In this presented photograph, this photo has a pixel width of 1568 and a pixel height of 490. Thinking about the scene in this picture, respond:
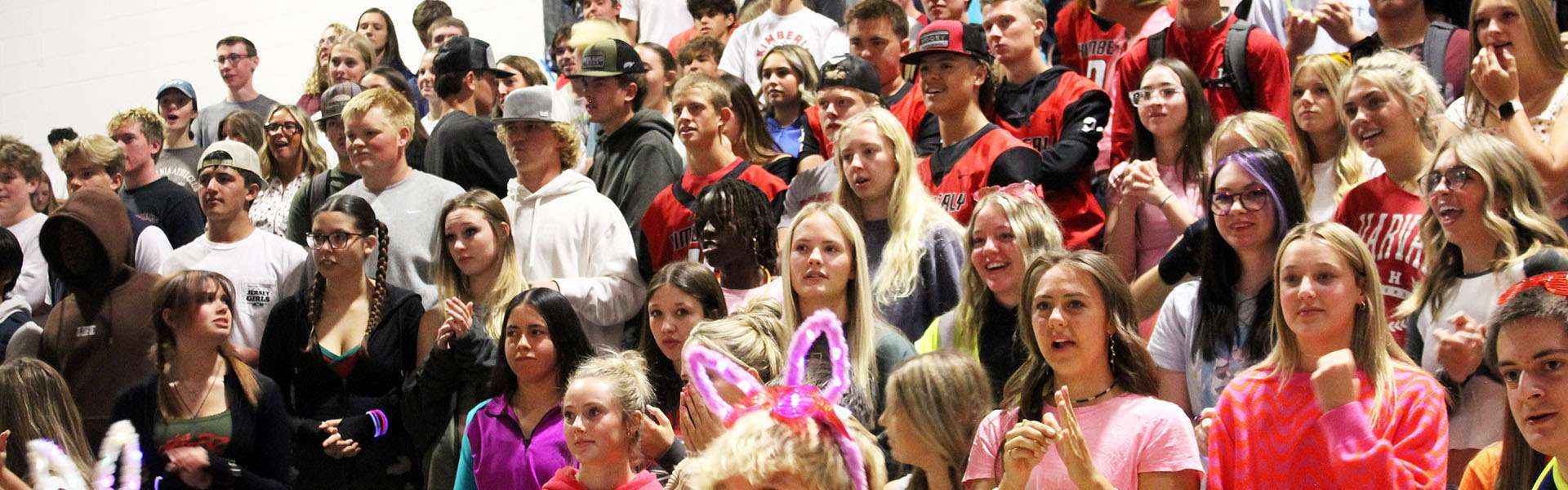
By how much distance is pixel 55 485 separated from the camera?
4355 millimetres

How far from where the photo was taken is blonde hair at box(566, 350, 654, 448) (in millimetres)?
4285

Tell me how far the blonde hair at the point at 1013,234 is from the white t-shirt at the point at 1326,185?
32.1 inches

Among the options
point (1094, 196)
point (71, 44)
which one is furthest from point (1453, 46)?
point (71, 44)

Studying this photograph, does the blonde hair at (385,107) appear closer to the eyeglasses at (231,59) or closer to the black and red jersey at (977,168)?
the black and red jersey at (977,168)

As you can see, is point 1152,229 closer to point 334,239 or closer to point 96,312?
point 334,239

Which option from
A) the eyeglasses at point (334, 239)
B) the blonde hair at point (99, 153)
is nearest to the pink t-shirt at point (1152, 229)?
the eyeglasses at point (334, 239)

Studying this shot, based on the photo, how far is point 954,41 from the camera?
19.2ft

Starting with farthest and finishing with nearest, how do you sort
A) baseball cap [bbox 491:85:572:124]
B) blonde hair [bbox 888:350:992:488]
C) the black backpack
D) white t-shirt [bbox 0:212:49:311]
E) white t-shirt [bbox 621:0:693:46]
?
white t-shirt [bbox 621:0:693:46], white t-shirt [bbox 0:212:49:311], baseball cap [bbox 491:85:572:124], the black backpack, blonde hair [bbox 888:350:992:488]

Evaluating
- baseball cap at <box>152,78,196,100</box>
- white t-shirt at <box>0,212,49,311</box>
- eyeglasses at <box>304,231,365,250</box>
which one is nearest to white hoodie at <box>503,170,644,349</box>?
eyeglasses at <box>304,231,365,250</box>

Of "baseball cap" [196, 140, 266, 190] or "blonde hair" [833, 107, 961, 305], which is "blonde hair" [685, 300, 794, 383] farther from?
"baseball cap" [196, 140, 266, 190]

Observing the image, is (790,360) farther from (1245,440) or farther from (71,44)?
(71,44)

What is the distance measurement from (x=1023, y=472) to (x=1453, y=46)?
291cm

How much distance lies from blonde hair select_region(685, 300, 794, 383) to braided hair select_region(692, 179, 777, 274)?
2.24 feet

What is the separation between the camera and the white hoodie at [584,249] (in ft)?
18.0
